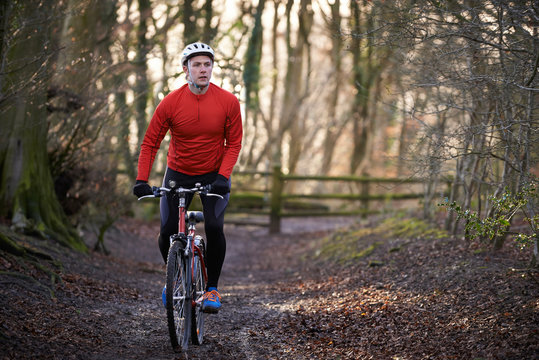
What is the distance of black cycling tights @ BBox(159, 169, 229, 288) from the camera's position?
16.4 ft

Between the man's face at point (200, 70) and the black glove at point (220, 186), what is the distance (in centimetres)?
84

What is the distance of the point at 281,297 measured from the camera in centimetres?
770

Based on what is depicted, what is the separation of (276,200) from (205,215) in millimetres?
11555

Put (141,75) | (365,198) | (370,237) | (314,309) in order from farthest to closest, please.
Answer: (365,198) → (141,75) → (370,237) → (314,309)

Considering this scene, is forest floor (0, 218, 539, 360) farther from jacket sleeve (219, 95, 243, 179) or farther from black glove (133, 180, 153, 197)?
jacket sleeve (219, 95, 243, 179)

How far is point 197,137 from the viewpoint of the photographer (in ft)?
16.5

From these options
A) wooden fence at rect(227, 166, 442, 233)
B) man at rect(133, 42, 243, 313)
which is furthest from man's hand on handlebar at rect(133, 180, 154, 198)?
wooden fence at rect(227, 166, 442, 233)

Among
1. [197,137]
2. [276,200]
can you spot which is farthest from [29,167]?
[276,200]

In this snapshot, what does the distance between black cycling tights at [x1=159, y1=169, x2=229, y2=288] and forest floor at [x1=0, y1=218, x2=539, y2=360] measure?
0.83 m

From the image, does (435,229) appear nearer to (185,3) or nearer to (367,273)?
(367,273)

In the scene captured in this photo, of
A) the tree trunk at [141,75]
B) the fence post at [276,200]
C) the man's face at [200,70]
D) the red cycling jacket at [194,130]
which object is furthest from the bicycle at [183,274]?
the fence post at [276,200]

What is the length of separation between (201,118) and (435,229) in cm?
543

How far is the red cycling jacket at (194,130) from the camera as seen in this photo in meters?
4.99

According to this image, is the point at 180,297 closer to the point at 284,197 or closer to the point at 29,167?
the point at 29,167
